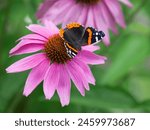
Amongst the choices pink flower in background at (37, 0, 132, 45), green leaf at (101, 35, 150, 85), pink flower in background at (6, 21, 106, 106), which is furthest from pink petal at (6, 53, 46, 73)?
green leaf at (101, 35, 150, 85)

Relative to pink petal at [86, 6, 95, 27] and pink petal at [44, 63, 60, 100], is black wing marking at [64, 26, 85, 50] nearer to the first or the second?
pink petal at [44, 63, 60, 100]

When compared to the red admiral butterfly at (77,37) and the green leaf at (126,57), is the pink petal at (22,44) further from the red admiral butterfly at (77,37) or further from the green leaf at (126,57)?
the green leaf at (126,57)

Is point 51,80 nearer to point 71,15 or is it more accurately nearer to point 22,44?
point 22,44

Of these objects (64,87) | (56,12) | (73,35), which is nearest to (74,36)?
(73,35)

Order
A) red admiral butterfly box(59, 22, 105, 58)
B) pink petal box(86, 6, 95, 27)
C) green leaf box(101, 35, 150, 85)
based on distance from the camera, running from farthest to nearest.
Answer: green leaf box(101, 35, 150, 85) → pink petal box(86, 6, 95, 27) → red admiral butterfly box(59, 22, 105, 58)

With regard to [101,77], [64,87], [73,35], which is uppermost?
[73,35]

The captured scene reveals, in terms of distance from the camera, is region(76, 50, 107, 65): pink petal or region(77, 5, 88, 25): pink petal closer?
region(76, 50, 107, 65): pink petal

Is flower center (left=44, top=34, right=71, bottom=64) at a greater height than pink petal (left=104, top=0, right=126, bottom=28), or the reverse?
pink petal (left=104, top=0, right=126, bottom=28)

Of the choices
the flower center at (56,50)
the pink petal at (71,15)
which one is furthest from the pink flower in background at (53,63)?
the pink petal at (71,15)
